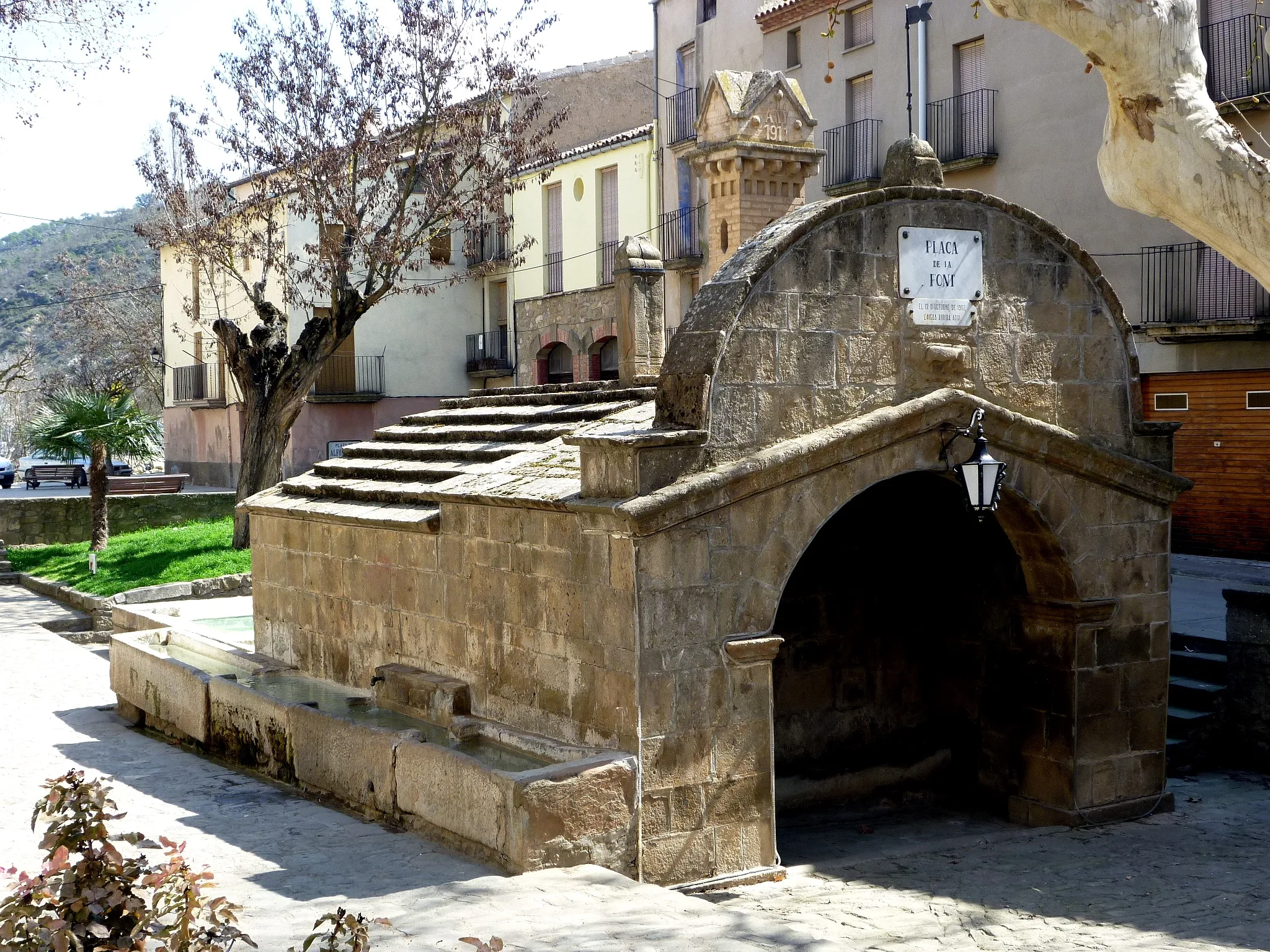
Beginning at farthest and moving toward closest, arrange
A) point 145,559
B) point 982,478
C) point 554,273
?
point 554,273
point 145,559
point 982,478

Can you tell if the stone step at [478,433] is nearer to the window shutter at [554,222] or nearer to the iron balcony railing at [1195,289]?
the iron balcony railing at [1195,289]

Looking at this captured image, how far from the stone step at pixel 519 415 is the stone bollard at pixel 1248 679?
4998 mm

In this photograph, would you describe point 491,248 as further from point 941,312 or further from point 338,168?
point 941,312

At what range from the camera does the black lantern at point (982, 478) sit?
7.95 metres

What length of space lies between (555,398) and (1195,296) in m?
10.9

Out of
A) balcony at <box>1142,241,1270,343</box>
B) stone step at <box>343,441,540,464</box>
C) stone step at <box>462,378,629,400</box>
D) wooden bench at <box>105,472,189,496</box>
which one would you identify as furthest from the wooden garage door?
wooden bench at <box>105,472,189,496</box>

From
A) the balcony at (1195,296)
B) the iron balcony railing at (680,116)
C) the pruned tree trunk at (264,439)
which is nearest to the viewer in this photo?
the balcony at (1195,296)

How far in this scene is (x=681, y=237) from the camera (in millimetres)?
26250

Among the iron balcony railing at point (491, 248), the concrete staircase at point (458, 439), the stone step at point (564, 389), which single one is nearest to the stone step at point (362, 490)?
the concrete staircase at point (458, 439)

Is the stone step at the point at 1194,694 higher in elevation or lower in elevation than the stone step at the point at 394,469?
lower

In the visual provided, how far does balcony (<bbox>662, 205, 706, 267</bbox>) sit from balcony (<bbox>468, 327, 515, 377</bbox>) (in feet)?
25.3

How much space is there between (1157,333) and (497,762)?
13388mm

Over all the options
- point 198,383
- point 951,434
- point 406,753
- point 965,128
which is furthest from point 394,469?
point 198,383

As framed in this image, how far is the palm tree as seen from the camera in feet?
71.6
